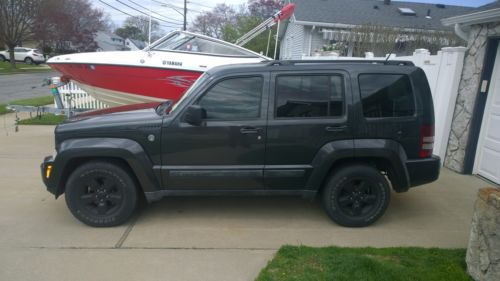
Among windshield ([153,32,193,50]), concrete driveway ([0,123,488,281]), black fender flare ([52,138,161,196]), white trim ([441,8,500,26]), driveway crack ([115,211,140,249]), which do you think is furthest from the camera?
windshield ([153,32,193,50])

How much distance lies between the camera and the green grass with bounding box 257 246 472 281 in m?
3.40

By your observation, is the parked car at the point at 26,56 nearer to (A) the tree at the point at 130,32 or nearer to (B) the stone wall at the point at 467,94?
(A) the tree at the point at 130,32

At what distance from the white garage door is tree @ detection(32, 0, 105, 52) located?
37.4m

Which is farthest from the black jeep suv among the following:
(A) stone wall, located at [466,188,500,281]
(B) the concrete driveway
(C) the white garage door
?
(C) the white garage door

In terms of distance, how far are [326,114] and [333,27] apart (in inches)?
607

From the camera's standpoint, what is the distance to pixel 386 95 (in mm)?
4355

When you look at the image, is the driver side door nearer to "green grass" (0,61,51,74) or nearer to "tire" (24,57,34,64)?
"green grass" (0,61,51,74)

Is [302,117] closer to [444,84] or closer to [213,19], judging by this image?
[444,84]

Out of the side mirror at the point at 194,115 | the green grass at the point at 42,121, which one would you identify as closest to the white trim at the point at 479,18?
the side mirror at the point at 194,115

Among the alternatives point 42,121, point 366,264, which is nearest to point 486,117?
point 366,264

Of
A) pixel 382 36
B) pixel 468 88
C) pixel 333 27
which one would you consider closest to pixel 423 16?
pixel 333 27

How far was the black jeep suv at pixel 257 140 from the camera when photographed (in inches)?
167

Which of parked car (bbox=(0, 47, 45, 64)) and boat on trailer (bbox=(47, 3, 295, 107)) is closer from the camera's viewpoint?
boat on trailer (bbox=(47, 3, 295, 107))

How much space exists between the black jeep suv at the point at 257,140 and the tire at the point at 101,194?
A: 1cm
